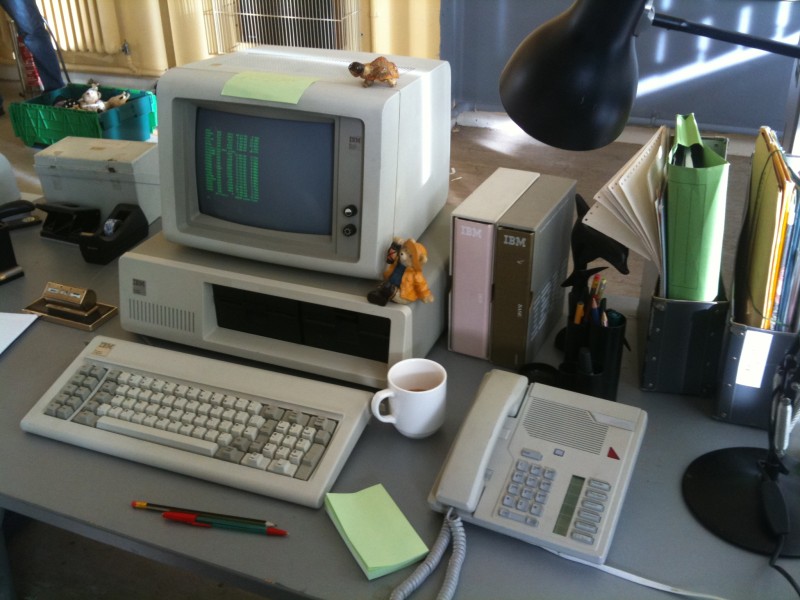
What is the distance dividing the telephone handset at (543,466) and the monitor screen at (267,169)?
37 cm

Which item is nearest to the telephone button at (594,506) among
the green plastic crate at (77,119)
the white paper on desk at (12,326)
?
the white paper on desk at (12,326)

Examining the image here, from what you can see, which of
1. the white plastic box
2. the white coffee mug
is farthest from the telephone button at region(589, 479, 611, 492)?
the white plastic box

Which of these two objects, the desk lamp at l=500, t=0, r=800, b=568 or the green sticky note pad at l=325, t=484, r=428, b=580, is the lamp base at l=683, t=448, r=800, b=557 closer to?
the desk lamp at l=500, t=0, r=800, b=568

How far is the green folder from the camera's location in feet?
3.23

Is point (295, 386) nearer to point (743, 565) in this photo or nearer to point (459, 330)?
point (459, 330)

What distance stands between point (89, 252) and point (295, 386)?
2.08 ft

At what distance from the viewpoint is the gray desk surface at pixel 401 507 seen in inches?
33.0

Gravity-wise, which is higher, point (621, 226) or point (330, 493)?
point (621, 226)

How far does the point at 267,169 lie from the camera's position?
3.77 feet

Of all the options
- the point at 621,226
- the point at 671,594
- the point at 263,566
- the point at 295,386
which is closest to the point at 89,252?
the point at 295,386

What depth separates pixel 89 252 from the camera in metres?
1.48

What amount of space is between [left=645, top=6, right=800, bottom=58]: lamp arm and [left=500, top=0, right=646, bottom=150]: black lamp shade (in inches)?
1.2

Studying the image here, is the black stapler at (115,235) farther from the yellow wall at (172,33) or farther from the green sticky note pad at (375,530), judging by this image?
the yellow wall at (172,33)

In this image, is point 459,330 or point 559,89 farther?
point 459,330
